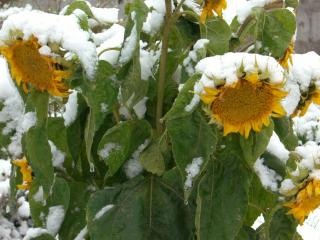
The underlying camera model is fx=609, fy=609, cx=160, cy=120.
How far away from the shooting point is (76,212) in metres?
0.88

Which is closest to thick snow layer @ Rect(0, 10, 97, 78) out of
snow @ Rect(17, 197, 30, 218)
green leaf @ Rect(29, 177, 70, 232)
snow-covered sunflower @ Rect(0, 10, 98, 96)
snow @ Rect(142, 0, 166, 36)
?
snow-covered sunflower @ Rect(0, 10, 98, 96)

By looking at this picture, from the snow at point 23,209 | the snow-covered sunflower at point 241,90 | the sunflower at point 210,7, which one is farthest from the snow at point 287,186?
the snow at point 23,209

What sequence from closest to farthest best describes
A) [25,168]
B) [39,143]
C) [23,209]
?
[39,143] < [25,168] < [23,209]

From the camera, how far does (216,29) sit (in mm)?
764

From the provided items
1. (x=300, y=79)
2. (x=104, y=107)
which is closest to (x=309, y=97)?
(x=300, y=79)

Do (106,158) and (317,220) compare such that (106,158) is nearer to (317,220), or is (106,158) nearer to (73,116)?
(73,116)

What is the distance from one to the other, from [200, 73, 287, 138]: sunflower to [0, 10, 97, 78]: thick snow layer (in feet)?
0.44

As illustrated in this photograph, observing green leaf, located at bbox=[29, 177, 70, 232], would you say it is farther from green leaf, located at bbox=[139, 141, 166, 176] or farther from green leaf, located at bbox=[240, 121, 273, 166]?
green leaf, located at bbox=[240, 121, 273, 166]

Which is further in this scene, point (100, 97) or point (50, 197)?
point (50, 197)

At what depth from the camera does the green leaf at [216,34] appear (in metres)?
0.75

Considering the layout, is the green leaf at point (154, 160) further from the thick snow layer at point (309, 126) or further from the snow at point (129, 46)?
the thick snow layer at point (309, 126)

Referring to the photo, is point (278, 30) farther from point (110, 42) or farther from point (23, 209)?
point (23, 209)

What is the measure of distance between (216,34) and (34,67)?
0.24 meters

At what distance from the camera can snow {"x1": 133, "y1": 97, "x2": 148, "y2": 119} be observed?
2.51ft
